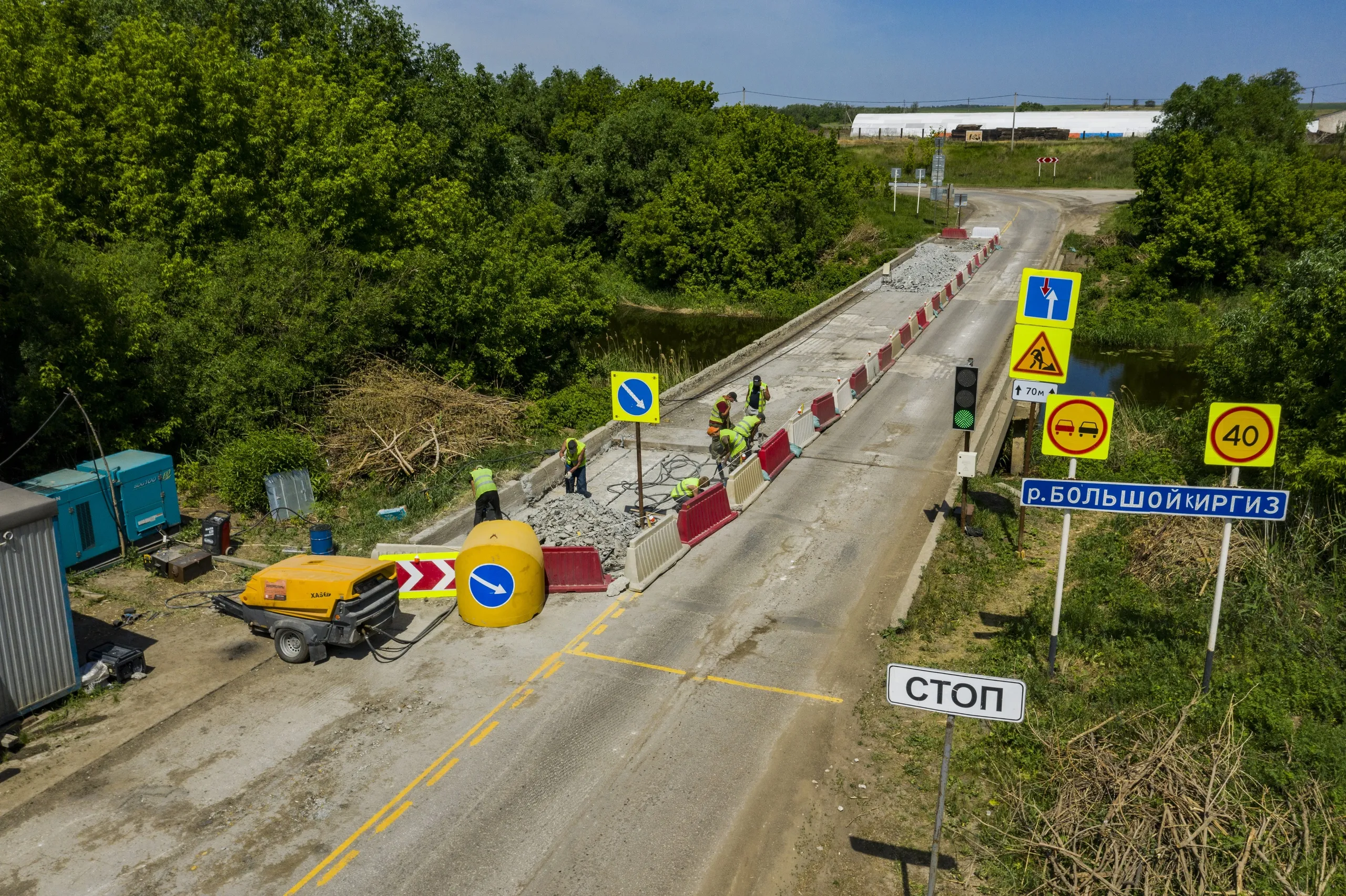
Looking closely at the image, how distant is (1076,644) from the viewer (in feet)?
39.9

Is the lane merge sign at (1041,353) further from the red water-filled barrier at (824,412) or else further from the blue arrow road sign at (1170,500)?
the red water-filled barrier at (824,412)

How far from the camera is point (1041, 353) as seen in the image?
13.7 m

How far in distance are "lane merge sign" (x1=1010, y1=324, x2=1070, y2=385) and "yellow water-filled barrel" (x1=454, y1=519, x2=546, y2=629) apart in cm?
781

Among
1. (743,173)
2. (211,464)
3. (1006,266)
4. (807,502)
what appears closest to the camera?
(807,502)

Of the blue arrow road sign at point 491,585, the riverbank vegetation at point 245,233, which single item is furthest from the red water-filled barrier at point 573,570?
the riverbank vegetation at point 245,233

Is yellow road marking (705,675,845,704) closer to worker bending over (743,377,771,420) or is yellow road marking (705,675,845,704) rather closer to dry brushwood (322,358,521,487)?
worker bending over (743,377,771,420)

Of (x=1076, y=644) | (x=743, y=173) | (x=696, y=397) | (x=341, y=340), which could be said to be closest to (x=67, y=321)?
(x=341, y=340)

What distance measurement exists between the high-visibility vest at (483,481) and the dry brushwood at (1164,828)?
9.82 m

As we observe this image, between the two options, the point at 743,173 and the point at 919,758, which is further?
the point at 743,173

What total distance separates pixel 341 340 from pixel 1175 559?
1854 centimetres

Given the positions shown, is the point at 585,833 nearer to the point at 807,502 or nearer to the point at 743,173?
the point at 807,502

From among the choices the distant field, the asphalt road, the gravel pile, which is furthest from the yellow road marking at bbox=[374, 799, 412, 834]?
the distant field

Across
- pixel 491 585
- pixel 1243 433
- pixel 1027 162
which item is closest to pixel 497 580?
pixel 491 585

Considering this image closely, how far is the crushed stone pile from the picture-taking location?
16.0 meters
